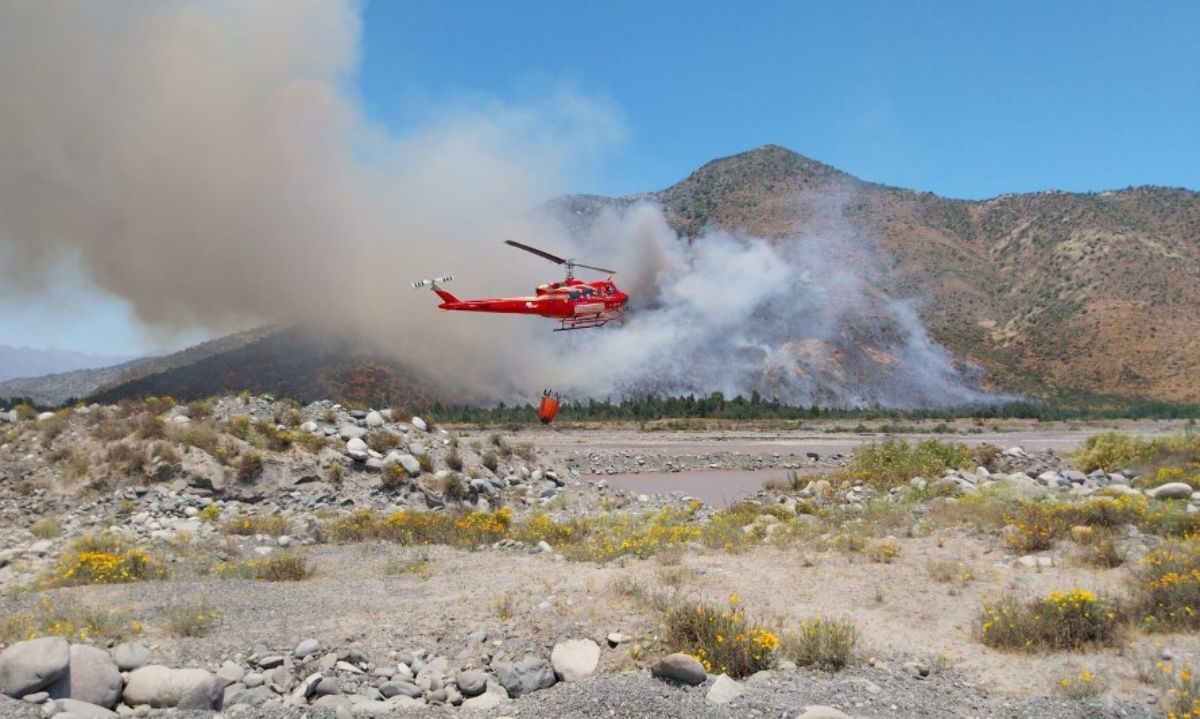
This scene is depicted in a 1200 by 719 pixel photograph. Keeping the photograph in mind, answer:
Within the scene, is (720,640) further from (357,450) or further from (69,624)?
(357,450)

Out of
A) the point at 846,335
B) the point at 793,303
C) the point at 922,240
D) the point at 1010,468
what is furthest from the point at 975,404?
the point at 1010,468

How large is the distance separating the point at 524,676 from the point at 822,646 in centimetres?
304

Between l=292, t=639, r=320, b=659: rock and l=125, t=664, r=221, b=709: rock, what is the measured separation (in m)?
0.89

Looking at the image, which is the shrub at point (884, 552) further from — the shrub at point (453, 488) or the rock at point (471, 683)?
the shrub at point (453, 488)

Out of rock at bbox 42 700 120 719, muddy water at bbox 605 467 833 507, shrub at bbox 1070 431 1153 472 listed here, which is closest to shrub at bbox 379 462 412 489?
muddy water at bbox 605 467 833 507

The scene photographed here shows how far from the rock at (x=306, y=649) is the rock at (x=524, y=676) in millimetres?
2032

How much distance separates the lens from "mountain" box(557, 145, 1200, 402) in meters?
75.2

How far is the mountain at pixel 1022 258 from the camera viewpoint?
7525 centimetres

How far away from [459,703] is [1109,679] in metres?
6.19

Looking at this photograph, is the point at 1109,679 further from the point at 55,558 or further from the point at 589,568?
the point at 55,558

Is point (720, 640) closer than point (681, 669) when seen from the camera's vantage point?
No

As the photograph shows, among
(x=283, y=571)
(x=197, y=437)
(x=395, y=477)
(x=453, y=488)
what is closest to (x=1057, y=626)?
(x=283, y=571)

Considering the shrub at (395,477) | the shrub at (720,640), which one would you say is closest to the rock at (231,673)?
the shrub at (720,640)

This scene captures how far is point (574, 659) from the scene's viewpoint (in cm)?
762
